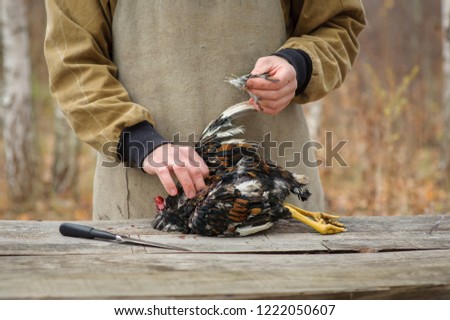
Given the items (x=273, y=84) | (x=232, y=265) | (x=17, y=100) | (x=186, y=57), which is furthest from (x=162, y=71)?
(x=17, y=100)

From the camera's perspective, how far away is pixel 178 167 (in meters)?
1.93

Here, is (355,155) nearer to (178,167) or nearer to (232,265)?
(178,167)

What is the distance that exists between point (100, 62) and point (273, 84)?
0.67 m

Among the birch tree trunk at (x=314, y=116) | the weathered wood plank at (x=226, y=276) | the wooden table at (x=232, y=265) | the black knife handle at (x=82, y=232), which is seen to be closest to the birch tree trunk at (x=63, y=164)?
the birch tree trunk at (x=314, y=116)

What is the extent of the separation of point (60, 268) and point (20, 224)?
1.96 feet

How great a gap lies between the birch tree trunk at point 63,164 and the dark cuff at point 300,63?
20.0 ft

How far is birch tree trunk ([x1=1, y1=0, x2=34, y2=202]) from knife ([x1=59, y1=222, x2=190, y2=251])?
5771 mm

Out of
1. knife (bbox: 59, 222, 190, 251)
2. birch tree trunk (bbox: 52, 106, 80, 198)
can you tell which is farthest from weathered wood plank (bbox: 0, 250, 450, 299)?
birch tree trunk (bbox: 52, 106, 80, 198)

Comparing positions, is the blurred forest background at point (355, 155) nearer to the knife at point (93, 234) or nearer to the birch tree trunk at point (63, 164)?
the birch tree trunk at point (63, 164)

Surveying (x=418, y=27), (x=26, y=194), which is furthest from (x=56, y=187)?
(x=418, y=27)

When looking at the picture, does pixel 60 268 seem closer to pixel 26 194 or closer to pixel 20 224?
pixel 20 224

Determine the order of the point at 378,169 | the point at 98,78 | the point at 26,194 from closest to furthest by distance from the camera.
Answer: the point at 98,78 < the point at 378,169 < the point at 26,194

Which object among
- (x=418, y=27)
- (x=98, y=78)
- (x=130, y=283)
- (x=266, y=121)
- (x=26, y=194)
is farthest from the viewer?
(x=418, y=27)

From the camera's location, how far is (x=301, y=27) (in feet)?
8.05
